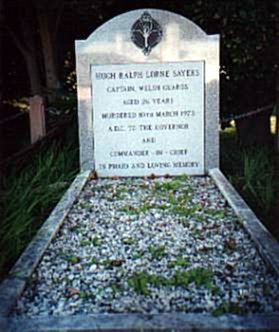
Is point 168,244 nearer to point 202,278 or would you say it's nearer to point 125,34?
point 202,278

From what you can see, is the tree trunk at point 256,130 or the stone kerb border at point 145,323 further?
the tree trunk at point 256,130

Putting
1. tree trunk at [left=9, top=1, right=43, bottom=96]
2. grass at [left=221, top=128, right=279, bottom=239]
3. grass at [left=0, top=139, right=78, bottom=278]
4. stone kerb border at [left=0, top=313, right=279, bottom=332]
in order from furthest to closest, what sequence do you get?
tree trunk at [left=9, top=1, right=43, bottom=96] → grass at [left=221, top=128, right=279, bottom=239] → grass at [left=0, top=139, right=78, bottom=278] → stone kerb border at [left=0, top=313, right=279, bottom=332]

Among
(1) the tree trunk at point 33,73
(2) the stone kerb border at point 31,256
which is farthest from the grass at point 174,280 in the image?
(1) the tree trunk at point 33,73

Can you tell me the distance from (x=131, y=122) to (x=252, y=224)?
271 centimetres

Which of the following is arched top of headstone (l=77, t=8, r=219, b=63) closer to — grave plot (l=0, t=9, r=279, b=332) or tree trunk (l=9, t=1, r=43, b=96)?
grave plot (l=0, t=9, r=279, b=332)

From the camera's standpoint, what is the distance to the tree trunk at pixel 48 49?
32.4 ft

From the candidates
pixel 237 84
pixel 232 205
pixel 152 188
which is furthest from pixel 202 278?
pixel 237 84

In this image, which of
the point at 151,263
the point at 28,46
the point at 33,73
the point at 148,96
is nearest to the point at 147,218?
the point at 151,263

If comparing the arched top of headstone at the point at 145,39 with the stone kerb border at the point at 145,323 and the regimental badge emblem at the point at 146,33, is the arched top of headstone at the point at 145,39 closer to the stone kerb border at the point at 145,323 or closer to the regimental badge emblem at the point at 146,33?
the regimental badge emblem at the point at 146,33

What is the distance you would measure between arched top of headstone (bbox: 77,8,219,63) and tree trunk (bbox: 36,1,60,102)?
3231mm

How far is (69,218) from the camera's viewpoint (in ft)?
16.3

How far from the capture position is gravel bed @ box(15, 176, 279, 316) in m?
3.14

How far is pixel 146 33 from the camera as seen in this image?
6645 mm

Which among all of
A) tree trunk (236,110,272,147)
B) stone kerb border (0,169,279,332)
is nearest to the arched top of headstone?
tree trunk (236,110,272,147)
